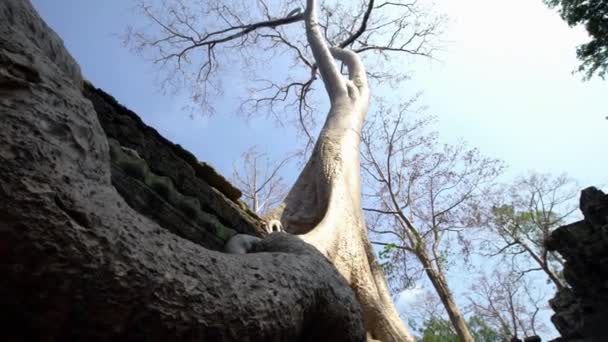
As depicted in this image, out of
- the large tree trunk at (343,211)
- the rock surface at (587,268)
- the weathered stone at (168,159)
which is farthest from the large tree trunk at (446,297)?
the weathered stone at (168,159)

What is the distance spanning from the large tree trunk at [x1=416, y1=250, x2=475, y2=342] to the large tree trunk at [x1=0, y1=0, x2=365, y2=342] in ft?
22.6

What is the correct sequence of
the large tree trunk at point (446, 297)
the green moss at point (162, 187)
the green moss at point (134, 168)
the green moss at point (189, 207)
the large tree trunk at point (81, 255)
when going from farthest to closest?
1. the large tree trunk at point (446, 297)
2. the green moss at point (189, 207)
3. the green moss at point (162, 187)
4. the green moss at point (134, 168)
5. the large tree trunk at point (81, 255)

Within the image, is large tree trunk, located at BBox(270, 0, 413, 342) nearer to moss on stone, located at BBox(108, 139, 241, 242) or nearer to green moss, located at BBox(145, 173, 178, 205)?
moss on stone, located at BBox(108, 139, 241, 242)

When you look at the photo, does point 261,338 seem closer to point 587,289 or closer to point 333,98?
point 587,289

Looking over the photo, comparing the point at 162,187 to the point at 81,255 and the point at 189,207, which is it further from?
the point at 81,255

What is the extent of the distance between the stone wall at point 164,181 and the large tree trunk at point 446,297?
5.95 metres

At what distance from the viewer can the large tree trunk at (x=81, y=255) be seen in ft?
2.34

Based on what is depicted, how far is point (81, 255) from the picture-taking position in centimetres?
75

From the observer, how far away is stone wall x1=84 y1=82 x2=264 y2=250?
5.67ft

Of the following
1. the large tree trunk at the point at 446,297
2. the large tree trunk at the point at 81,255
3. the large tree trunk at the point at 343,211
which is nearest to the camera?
the large tree trunk at the point at 81,255

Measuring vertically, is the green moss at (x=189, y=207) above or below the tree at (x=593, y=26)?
below

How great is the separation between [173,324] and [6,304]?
0.96 feet

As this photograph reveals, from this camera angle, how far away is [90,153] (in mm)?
967

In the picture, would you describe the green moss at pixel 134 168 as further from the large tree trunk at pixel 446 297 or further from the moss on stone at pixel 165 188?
the large tree trunk at pixel 446 297
